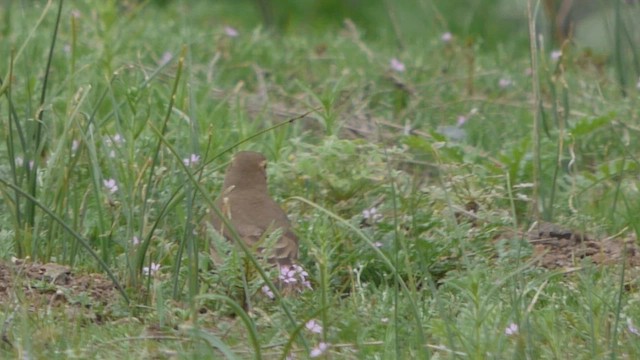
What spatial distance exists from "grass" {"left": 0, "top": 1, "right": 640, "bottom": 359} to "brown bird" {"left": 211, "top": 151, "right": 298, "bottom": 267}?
0.27 ft

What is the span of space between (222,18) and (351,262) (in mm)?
5203

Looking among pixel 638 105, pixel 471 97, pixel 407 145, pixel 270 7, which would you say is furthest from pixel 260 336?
pixel 270 7

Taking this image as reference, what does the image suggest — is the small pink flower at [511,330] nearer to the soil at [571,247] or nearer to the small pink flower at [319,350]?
the small pink flower at [319,350]

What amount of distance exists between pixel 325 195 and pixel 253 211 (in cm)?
59

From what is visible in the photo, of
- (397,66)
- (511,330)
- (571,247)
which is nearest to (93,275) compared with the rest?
(511,330)

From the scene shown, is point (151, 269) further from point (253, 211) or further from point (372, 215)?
point (372, 215)

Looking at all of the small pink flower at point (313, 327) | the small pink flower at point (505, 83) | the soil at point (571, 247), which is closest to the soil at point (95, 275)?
the soil at point (571, 247)

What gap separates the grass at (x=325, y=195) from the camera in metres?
3.01

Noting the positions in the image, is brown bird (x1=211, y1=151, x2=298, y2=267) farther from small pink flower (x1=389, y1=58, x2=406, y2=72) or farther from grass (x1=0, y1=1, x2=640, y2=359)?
small pink flower (x1=389, y1=58, x2=406, y2=72)

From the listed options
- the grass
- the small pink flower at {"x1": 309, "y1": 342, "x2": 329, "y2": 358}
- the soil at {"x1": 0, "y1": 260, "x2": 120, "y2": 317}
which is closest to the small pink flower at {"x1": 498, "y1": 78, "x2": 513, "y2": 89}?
the grass

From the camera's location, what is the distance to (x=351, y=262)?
12.3 feet

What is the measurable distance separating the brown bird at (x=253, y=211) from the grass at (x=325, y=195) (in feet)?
0.27

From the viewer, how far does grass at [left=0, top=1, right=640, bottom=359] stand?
3.01m

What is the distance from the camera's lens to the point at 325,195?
4.21 meters
